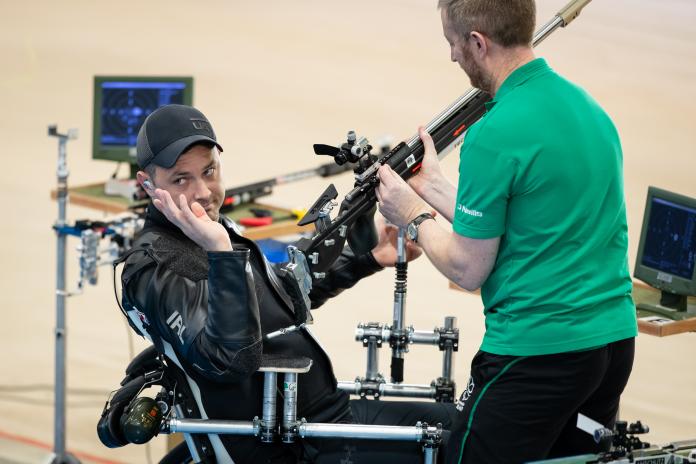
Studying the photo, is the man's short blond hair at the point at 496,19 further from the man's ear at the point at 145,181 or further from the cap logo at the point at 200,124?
the man's ear at the point at 145,181

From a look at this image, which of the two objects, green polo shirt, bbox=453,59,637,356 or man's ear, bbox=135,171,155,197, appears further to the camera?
man's ear, bbox=135,171,155,197

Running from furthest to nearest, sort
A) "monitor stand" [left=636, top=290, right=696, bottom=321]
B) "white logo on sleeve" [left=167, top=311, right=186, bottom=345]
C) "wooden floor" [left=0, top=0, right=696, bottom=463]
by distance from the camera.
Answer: "wooden floor" [left=0, top=0, right=696, bottom=463], "monitor stand" [left=636, top=290, right=696, bottom=321], "white logo on sleeve" [left=167, top=311, right=186, bottom=345]

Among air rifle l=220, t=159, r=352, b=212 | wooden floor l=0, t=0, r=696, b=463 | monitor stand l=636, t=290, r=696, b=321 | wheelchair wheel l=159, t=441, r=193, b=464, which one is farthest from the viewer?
wooden floor l=0, t=0, r=696, b=463

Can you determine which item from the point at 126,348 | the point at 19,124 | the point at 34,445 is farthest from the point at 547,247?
the point at 19,124

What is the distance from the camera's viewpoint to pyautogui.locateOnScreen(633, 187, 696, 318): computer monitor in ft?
13.3

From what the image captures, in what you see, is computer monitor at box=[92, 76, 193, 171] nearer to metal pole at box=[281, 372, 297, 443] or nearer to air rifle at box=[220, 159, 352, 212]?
air rifle at box=[220, 159, 352, 212]

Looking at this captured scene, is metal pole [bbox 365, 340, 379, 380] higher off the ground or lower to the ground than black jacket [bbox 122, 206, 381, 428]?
lower

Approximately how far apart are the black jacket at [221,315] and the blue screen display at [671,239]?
152 cm

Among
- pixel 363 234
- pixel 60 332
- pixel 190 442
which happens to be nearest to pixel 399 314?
pixel 363 234

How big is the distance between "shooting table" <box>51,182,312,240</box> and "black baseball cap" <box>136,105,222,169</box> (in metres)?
1.89

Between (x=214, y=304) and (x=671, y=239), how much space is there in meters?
2.06

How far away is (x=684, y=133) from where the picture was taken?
10.1 m

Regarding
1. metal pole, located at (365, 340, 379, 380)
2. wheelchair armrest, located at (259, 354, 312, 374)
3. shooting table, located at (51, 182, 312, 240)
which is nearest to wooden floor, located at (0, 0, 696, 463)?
shooting table, located at (51, 182, 312, 240)

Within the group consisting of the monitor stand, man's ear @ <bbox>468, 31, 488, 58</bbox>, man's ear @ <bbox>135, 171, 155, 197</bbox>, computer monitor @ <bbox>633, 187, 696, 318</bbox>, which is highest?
man's ear @ <bbox>468, 31, 488, 58</bbox>
